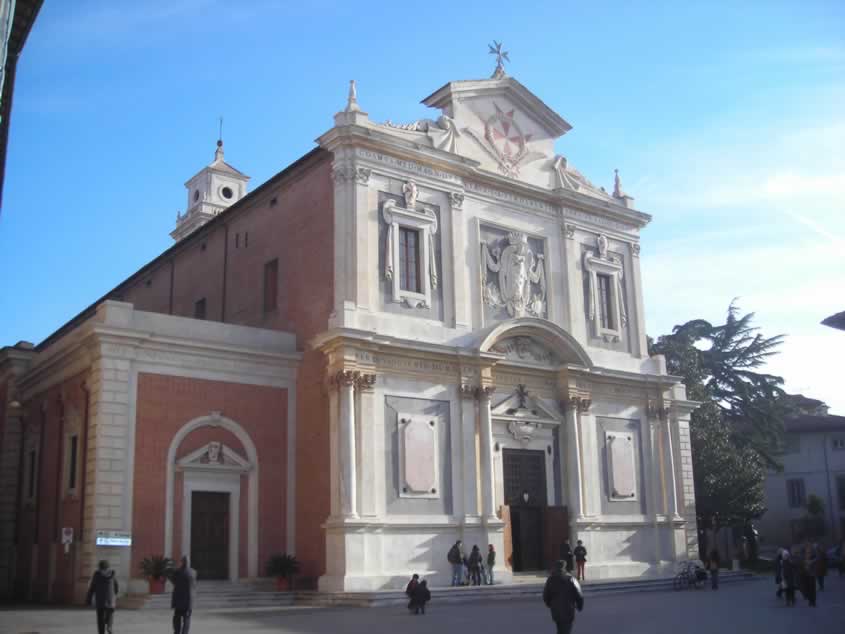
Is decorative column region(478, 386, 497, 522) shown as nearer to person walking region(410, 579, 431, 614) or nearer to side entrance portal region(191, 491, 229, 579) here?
side entrance portal region(191, 491, 229, 579)

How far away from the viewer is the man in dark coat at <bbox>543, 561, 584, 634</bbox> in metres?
12.1

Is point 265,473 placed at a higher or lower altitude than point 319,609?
higher

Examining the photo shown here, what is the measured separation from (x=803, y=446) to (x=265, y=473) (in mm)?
41134

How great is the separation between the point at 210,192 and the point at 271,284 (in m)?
24.4

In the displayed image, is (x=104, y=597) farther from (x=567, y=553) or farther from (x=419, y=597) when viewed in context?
(x=567, y=553)

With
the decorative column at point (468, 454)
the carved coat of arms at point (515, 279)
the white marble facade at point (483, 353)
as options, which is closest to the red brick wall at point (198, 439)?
the white marble facade at point (483, 353)

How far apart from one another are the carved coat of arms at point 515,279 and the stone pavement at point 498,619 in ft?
32.9

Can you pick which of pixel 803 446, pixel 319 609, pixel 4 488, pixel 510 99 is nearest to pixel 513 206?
pixel 510 99

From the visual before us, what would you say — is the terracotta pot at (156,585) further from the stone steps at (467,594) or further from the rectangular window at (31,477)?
the rectangular window at (31,477)

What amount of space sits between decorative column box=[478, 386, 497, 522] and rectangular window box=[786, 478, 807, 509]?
3551 cm

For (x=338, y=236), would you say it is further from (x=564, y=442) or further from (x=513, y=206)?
(x=564, y=442)

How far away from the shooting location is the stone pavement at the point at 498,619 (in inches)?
630

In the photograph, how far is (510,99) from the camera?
31797 mm

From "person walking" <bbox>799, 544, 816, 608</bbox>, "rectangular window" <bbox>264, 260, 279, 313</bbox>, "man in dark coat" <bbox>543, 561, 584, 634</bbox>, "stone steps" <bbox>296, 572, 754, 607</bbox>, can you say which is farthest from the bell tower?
"man in dark coat" <bbox>543, 561, 584, 634</bbox>
